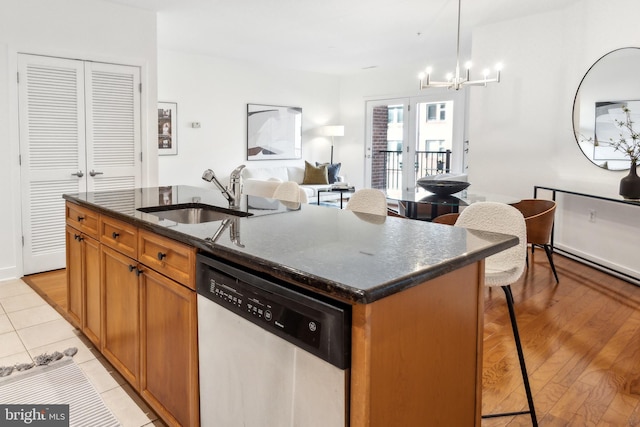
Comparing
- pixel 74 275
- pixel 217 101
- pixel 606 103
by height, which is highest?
pixel 217 101

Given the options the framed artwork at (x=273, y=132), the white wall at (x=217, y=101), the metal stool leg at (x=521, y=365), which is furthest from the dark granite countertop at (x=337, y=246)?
the framed artwork at (x=273, y=132)

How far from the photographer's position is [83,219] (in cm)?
258

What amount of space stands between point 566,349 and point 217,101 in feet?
20.0

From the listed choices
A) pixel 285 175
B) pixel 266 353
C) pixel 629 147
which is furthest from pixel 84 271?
pixel 285 175

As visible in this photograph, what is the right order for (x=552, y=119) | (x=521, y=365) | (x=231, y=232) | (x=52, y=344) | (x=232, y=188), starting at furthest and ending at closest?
(x=552, y=119), (x=52, y=344), (x=232, y=188), (x=521, y=365), (x=231, y=232)

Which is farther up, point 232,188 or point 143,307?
point 232,188

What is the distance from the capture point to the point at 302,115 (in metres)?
8.50

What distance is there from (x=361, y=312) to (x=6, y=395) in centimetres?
206

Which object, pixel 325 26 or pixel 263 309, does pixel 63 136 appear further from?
pixel 263 309

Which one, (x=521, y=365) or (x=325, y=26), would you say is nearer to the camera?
(x=521, y=365)

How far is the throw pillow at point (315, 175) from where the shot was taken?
793 centimetres

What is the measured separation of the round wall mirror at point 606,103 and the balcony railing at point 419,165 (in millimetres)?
3064

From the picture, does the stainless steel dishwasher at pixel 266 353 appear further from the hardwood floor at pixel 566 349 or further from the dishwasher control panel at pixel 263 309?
the hardwood floor at pixel 566 349

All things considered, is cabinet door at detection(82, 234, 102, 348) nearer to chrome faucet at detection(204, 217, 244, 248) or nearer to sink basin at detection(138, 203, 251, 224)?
sink basin at detection(138, 203, 251, 224)
